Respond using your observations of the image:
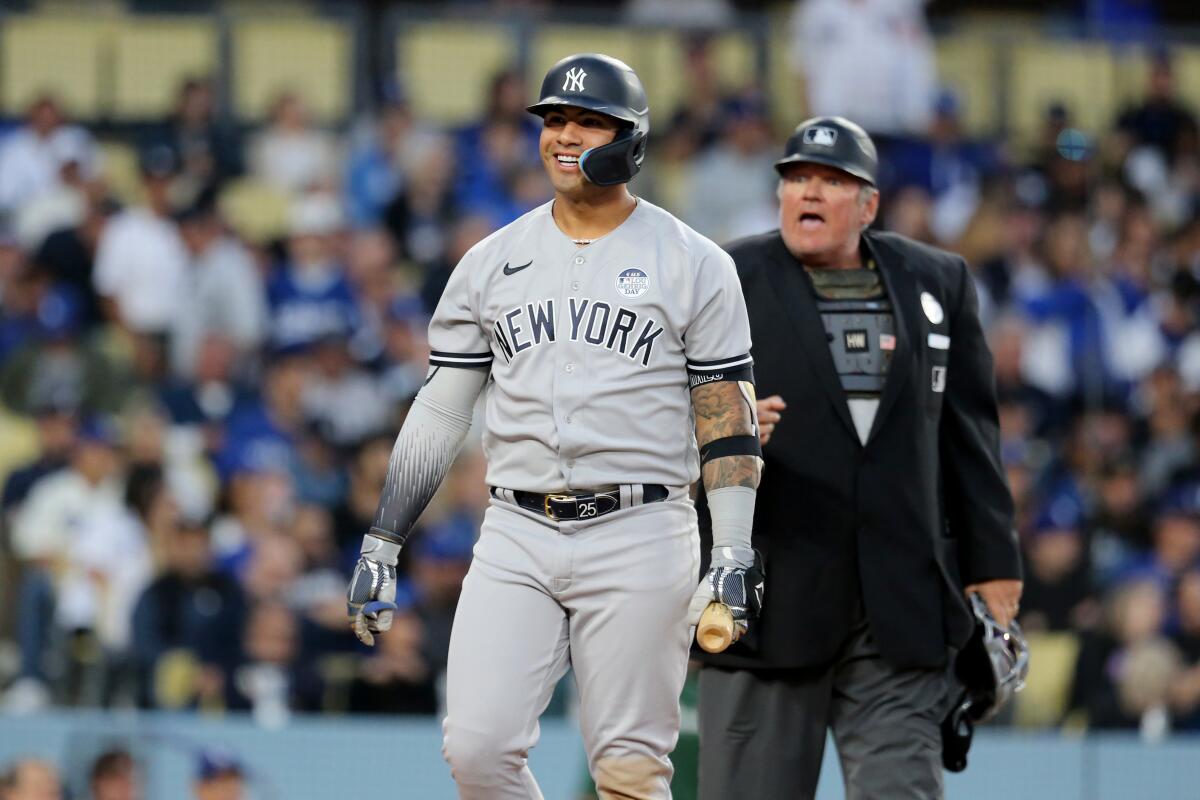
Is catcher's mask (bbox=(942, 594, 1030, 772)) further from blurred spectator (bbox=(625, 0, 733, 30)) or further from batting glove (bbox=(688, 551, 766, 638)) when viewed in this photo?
blurred spectator (bbox=(625, 0, 733, 30))

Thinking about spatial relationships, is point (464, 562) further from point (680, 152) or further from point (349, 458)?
point (680, 152)

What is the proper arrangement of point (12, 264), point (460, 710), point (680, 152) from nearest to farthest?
1. point (460, 710)
2. point (12, 264)
3. point (680, 152)

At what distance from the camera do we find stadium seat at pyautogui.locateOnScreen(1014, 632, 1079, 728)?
31.2ft

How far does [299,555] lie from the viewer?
9789 mm

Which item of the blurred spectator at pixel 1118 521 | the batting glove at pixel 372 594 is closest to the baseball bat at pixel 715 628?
the batting glove at pixel 372 594

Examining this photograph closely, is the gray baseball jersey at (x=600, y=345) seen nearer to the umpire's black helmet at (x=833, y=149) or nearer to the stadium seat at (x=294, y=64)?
the umpire's black helmet at (x=833, y=149)

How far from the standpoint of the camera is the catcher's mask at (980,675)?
18.8ft

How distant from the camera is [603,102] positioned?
4891 millimetres

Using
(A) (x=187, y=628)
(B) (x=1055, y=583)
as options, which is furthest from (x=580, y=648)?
(B) (x=1055, y=583)

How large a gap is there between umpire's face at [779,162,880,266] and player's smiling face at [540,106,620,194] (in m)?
0.94

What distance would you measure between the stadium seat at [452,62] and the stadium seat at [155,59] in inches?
54.2

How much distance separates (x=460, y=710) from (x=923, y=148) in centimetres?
988

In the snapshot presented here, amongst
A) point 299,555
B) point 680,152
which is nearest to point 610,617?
point 299,555

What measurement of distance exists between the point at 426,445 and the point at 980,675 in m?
1.82
